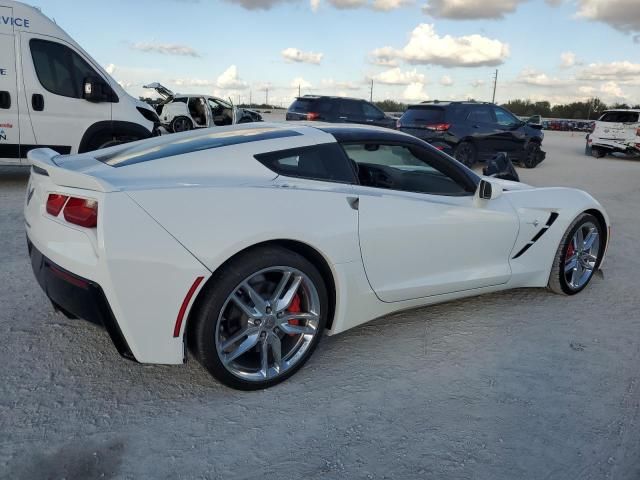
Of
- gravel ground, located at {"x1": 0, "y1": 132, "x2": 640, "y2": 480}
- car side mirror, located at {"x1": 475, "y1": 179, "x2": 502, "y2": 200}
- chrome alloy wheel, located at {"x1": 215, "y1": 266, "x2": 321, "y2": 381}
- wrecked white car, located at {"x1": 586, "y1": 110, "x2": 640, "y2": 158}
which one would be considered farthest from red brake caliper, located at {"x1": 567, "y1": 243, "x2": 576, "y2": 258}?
wrecked white car, located at {"x1": 586, "y1": 110, "x2": 640, "y2": 158}

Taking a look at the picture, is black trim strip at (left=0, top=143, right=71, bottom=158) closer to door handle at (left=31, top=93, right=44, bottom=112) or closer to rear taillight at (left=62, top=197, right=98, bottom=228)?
door handle at (left=31, top=93, right=44, bottom=112)

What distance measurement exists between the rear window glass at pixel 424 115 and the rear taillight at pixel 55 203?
34.9 feet

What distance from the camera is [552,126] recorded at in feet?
148

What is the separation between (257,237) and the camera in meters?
2.62

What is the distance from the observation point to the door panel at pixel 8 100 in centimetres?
698

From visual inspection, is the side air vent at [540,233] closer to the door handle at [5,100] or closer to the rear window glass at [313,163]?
the rear window glass at [313,163]

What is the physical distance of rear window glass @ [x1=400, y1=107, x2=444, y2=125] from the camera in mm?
12336

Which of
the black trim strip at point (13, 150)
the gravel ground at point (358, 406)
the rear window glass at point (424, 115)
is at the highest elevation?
the rear window glass at point (424, 115)

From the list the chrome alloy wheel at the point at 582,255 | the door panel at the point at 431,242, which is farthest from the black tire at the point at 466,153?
the door panel at the point at 431,242

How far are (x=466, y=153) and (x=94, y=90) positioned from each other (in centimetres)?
822

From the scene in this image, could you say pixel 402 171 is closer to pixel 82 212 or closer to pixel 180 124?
pixel 82 212

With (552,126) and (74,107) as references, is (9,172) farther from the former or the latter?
(552,126)

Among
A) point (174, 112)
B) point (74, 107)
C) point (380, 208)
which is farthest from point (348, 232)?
point (174, 112)

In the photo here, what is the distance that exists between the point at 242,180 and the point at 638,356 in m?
2.65
